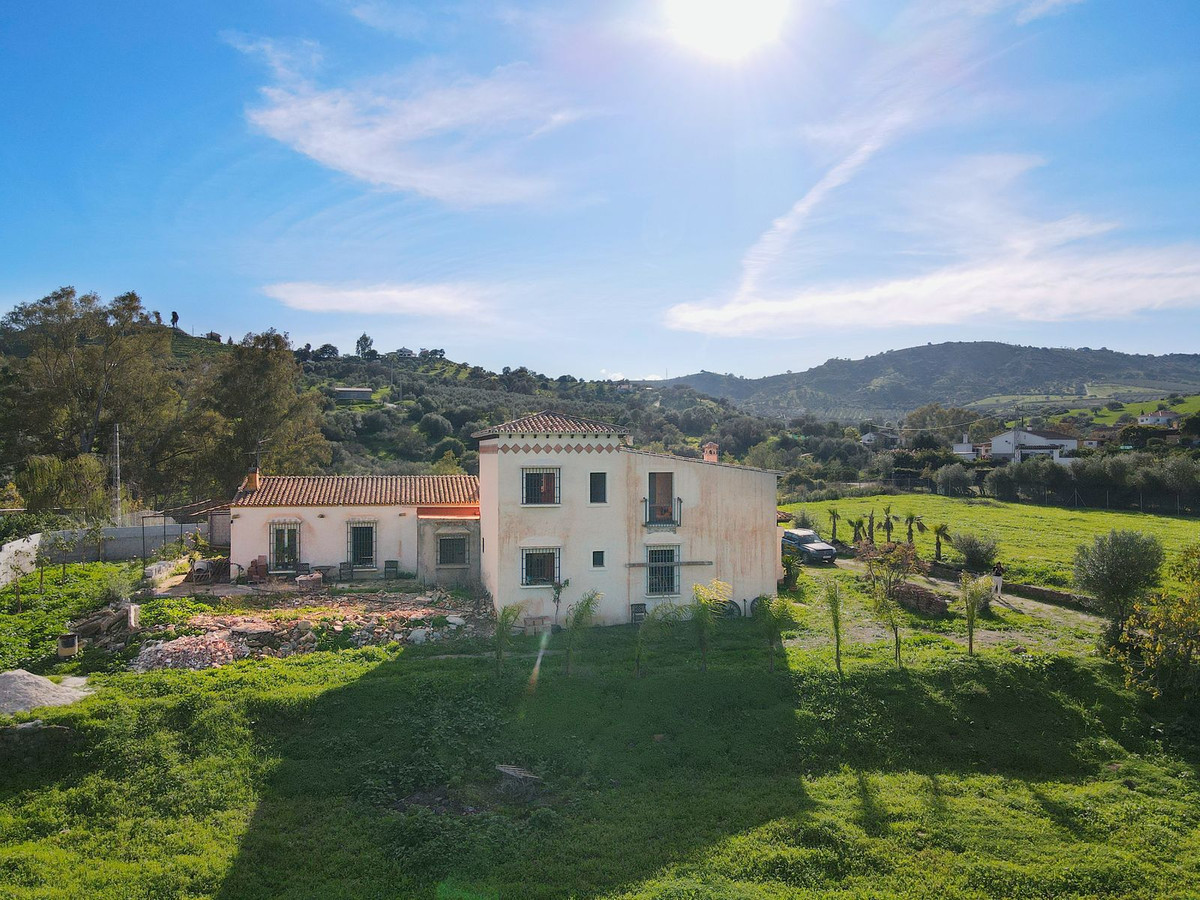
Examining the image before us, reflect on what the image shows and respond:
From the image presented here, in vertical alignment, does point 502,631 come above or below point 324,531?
below

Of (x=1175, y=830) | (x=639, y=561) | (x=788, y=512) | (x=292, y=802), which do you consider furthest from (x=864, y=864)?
(x=788, y=512)

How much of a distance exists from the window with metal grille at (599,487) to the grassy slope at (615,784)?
5210 millimetres

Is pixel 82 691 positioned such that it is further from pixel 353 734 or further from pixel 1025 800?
pixel 1025 800

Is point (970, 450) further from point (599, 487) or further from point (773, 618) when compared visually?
point (773, 618)

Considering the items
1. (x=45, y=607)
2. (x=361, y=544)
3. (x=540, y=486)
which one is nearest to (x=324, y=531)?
(x=361, y=544)

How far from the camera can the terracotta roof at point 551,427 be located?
65.5 feet

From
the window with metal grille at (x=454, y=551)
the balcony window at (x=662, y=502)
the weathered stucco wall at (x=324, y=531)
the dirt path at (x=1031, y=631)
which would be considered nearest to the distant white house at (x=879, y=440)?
the dirt path at (x=1031, y=631)

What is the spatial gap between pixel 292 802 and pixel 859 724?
10.7 metres

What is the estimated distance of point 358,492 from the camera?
26812mm

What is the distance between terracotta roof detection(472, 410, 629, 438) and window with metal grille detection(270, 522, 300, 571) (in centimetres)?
960

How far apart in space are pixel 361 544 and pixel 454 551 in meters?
3.73

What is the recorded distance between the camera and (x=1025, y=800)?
11.7 m

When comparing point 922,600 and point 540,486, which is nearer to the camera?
point 540,486

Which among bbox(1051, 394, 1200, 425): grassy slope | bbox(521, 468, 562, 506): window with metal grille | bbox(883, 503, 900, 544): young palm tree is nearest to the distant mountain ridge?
bbox(1051, 394, 1200, 425): grassy slope
